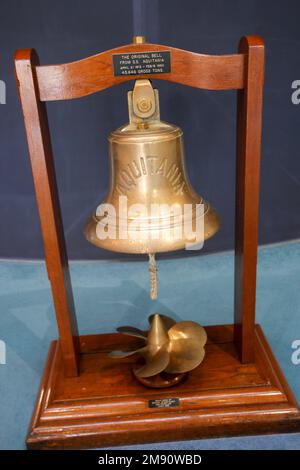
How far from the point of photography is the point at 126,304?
173cm

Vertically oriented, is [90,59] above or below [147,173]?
above

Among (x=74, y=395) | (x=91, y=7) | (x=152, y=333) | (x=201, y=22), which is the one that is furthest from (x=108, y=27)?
(x=74, y=395)

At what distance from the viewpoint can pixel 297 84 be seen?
179 cm

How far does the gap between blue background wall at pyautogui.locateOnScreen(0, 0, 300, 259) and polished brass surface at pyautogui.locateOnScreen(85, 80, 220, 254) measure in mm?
806

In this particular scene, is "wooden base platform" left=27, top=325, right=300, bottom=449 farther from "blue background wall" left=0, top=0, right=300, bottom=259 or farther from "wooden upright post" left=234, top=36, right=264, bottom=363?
"blue background wall" left=0, top=0, right=300, bottom=259

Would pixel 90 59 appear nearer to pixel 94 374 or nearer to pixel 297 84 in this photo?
pixel 94 374

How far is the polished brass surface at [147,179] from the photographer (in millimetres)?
951

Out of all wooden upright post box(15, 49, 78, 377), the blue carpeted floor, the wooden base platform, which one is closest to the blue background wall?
the blue carpeted floor

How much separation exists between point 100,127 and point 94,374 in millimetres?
988

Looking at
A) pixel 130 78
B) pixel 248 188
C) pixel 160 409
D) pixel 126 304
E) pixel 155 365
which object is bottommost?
pixel 126 304

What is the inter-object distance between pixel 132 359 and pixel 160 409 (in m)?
0.20

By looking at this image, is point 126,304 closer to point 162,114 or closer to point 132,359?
point 132,359

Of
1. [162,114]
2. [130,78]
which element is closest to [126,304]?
[162,114]

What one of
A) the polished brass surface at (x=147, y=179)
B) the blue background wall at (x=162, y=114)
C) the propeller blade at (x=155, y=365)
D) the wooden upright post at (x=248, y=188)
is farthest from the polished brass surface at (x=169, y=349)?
the blue background wall at (x=162, y=114)
